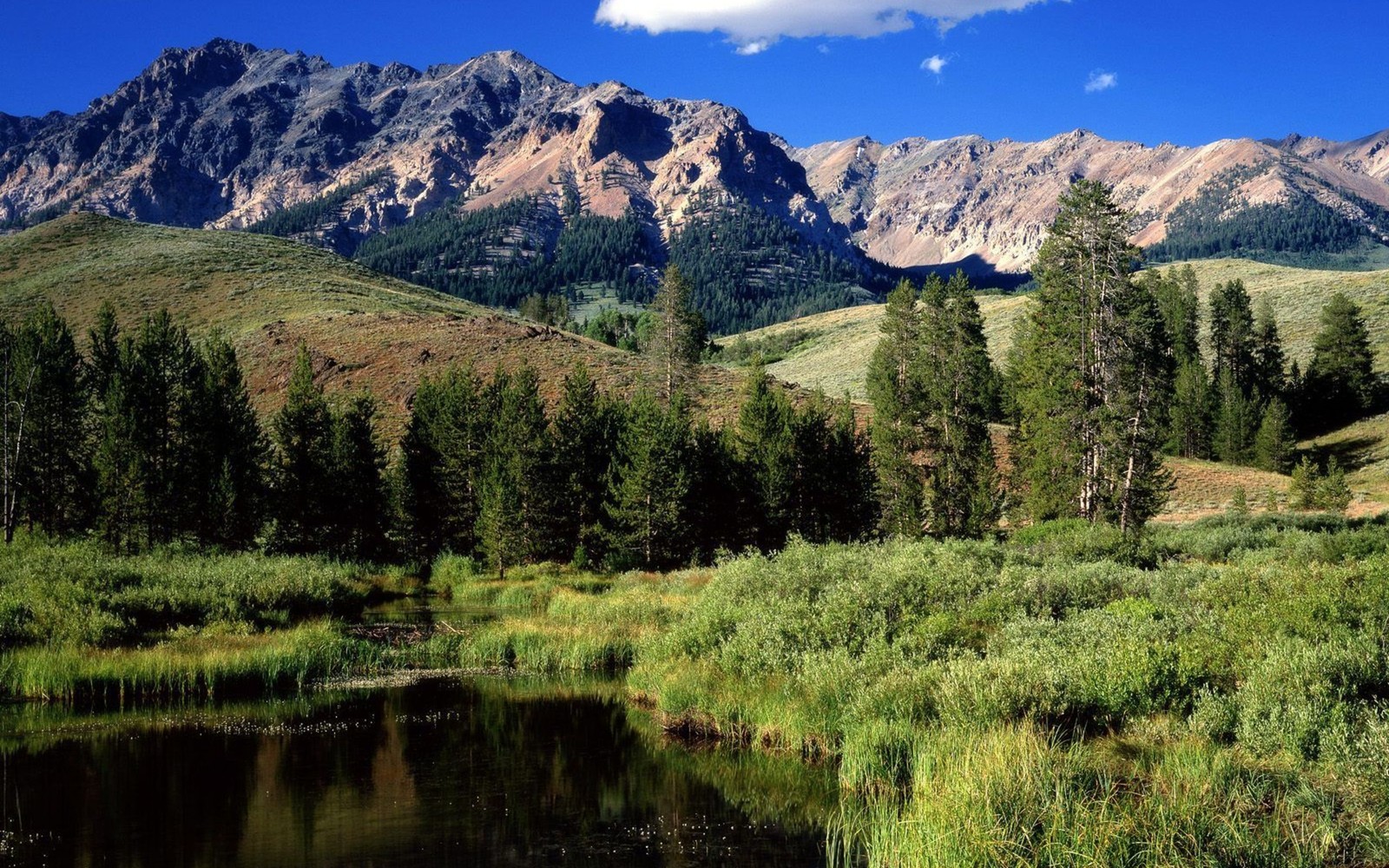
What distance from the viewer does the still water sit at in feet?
44.8

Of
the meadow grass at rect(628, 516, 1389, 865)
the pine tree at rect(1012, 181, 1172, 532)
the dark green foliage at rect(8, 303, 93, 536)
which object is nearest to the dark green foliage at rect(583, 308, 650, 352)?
the dark green foliage at rect(8, 303, 93, 536)

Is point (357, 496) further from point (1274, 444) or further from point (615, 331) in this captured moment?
point (615, 331)

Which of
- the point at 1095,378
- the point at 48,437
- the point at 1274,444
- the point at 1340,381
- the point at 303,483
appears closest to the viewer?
the point at 1095,378

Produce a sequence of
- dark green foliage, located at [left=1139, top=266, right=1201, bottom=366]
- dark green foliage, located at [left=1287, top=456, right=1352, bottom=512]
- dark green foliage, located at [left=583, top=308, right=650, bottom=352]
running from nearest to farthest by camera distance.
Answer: dark green foliage, located at [left=1287, top=456, right=1352, bottom=512] → dark green foliage, located at [left=1139, top=266, right=1201, bottom=366] → dark green foliage, located at [left=583, top=308, right=650, bottom=352]

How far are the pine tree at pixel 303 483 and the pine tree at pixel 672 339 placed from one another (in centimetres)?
2854

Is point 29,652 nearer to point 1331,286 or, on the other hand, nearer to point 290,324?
point 290,324

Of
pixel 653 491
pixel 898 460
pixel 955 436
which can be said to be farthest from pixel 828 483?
pixel 653 491

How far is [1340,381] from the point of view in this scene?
312 feet

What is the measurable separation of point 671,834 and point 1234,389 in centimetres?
9023

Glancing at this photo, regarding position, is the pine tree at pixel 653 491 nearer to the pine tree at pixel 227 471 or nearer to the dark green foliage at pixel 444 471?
the dark green foliage at pixel 444 471

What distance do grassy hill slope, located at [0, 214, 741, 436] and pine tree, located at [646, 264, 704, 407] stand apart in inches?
187

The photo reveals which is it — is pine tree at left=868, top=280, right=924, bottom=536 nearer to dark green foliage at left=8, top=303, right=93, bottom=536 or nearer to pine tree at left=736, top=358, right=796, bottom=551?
pine tree at left=736, top=358, right=796, bottom=551

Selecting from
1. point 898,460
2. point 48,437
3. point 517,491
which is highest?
point 48,437

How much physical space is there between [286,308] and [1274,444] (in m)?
99.4
